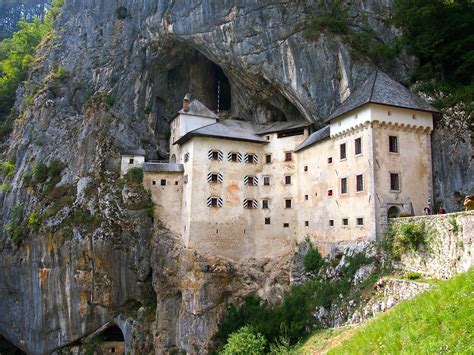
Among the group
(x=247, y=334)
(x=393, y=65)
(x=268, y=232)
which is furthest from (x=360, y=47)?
(x=247, y=334)

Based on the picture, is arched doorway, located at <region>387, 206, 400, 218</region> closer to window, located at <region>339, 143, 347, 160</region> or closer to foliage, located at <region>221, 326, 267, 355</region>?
window, located at <region>339, 143, 347, 160</region>

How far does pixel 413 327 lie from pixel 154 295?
90.5 feet

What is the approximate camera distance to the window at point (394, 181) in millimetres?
27422

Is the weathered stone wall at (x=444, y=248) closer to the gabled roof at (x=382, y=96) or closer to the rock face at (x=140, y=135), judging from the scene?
the gabled roof at (x=382, y=96)

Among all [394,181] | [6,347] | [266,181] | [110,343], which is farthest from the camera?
[6,347]

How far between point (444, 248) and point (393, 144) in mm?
8682

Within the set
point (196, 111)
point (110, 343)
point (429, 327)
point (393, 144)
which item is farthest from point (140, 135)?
point (429, 327)

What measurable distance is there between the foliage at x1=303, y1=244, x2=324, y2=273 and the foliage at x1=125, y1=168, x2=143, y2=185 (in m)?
16.4

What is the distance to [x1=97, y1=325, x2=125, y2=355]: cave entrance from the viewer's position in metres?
37.4

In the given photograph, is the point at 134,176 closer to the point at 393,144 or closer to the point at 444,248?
the point at 393,144

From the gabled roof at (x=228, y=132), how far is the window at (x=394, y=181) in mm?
12826

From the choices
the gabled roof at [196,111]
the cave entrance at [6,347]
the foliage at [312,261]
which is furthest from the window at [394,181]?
the cave entrance at [6,347]

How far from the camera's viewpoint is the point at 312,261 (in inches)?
1252

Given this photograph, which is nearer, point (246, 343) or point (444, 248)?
point (444, 248)
